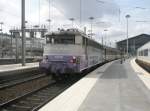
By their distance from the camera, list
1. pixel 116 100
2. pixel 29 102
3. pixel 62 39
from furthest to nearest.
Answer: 1. pixel 62 39
2. pixel 29 102
3. pixel 116 100

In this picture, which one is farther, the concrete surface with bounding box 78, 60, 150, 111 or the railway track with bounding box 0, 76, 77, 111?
the railway track with bounding box 0, 76, 77, 111

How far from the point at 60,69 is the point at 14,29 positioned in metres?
63.8

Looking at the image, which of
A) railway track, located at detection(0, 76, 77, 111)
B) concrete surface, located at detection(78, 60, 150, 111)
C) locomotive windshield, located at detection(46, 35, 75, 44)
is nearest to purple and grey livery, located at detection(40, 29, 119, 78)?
locomotive windshield, located at detection(46, 35, 75, 44)

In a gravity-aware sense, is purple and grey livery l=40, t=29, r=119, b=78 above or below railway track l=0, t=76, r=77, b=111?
above

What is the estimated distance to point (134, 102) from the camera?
460 inches

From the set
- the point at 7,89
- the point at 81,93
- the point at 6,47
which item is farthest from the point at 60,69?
the point at 6,47

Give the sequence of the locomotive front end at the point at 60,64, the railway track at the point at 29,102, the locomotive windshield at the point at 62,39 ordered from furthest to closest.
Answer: the locomotive windshield at the point at 62,39 < the locomotive front end at the point at 60,64 < the railway track at the point at 29,102

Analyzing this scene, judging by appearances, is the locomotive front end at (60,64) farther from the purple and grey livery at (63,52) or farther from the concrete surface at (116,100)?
the concrete surface at (116,100)

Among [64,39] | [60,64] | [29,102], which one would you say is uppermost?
[64,39]

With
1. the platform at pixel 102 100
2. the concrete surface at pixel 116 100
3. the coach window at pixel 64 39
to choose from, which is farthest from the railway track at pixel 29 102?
the coach window at pixel 64 39

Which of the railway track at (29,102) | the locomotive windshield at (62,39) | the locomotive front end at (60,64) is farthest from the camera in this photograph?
the locomotive windshield at (62,39)

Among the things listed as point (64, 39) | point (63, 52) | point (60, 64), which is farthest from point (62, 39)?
point (60, 64)

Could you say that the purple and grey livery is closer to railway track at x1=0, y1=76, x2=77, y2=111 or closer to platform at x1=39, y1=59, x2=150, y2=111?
railway track at x1=0, y1=76, x2=77, y2=111

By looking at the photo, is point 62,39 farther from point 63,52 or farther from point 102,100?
point 102,100
